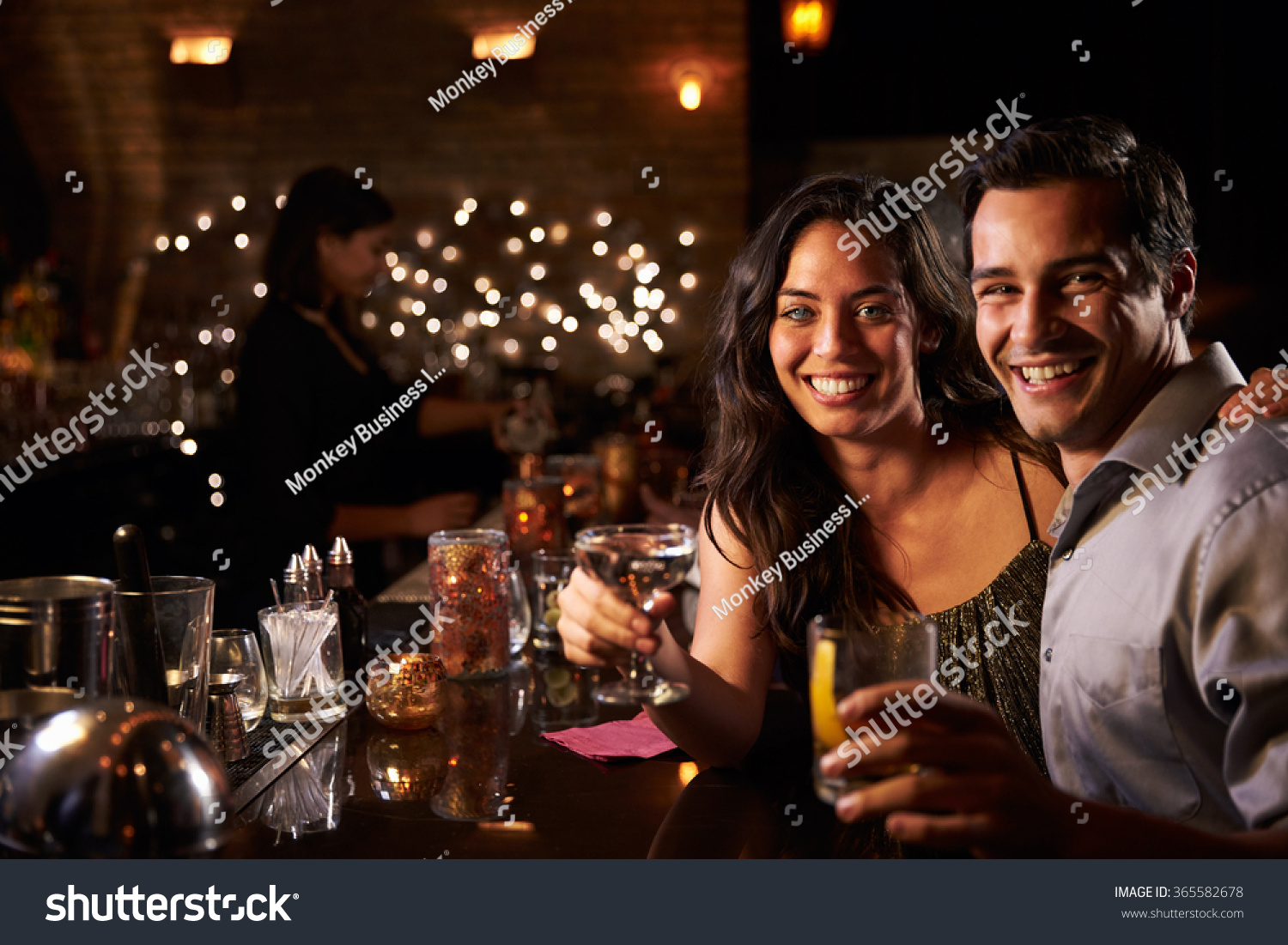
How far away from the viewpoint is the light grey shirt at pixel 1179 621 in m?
0.96

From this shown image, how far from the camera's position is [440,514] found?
3.05 m

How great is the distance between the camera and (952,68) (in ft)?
19.9

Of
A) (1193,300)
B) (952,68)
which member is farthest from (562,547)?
(952,68)

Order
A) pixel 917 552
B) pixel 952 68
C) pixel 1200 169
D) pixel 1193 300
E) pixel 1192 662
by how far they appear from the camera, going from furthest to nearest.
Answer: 1. pixel 952 68
2. pixel 1200 169
3. pixel 917 552
4. pixel 1193 300
5. pixel 1192 662

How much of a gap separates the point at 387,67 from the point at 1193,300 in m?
5.61

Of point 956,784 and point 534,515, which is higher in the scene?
point 534,515

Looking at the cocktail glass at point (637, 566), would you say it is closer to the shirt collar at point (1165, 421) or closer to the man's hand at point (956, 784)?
the man's hand at point (956, 784)

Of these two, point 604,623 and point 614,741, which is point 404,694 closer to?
point 614,741

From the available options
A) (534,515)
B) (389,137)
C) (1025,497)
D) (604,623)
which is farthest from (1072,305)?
(389,137)

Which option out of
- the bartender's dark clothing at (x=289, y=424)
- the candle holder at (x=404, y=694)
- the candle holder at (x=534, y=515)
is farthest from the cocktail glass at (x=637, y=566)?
the bartender's dark clothing at (x=289, y=424)

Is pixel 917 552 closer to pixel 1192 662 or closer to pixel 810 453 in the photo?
pixel 810 453

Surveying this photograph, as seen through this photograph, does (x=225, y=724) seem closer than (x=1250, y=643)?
No

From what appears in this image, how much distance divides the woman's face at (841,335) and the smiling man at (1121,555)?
0.82ft

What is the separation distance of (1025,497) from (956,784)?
96cm
